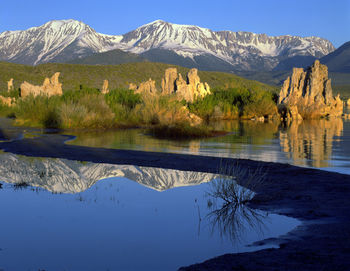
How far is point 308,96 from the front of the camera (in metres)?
44.6

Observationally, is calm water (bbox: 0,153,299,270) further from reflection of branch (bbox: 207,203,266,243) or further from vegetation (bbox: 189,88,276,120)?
vegetation (bbox: 189,88,276,120)

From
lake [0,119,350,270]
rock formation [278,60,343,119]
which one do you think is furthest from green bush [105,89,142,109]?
lake [0,119,350,270]

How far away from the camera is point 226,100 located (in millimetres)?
44312

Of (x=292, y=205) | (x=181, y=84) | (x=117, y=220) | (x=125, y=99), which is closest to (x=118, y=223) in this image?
(x=117, y=220)

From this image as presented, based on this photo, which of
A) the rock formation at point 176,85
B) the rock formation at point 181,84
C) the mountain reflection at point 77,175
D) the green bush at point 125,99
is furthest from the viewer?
the rock formation at point 181,84

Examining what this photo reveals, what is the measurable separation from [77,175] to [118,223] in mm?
4323

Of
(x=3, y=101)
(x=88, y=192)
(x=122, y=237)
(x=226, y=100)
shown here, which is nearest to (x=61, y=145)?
(x=88, y=192)

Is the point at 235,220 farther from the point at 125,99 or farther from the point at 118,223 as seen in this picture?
the point at 125,99

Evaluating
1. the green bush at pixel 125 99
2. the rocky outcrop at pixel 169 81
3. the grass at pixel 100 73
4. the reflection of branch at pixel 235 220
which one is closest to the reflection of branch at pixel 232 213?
the reflection of branch at pixel 235 220

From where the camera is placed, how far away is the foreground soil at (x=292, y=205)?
4750mm

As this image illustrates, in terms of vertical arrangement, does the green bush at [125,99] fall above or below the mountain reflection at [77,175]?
above

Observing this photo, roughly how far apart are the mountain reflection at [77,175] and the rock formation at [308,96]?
109 ft

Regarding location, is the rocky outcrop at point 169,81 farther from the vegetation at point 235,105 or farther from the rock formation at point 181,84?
the vegetation at point 235,105

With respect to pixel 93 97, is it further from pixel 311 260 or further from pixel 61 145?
pixel 311 260
